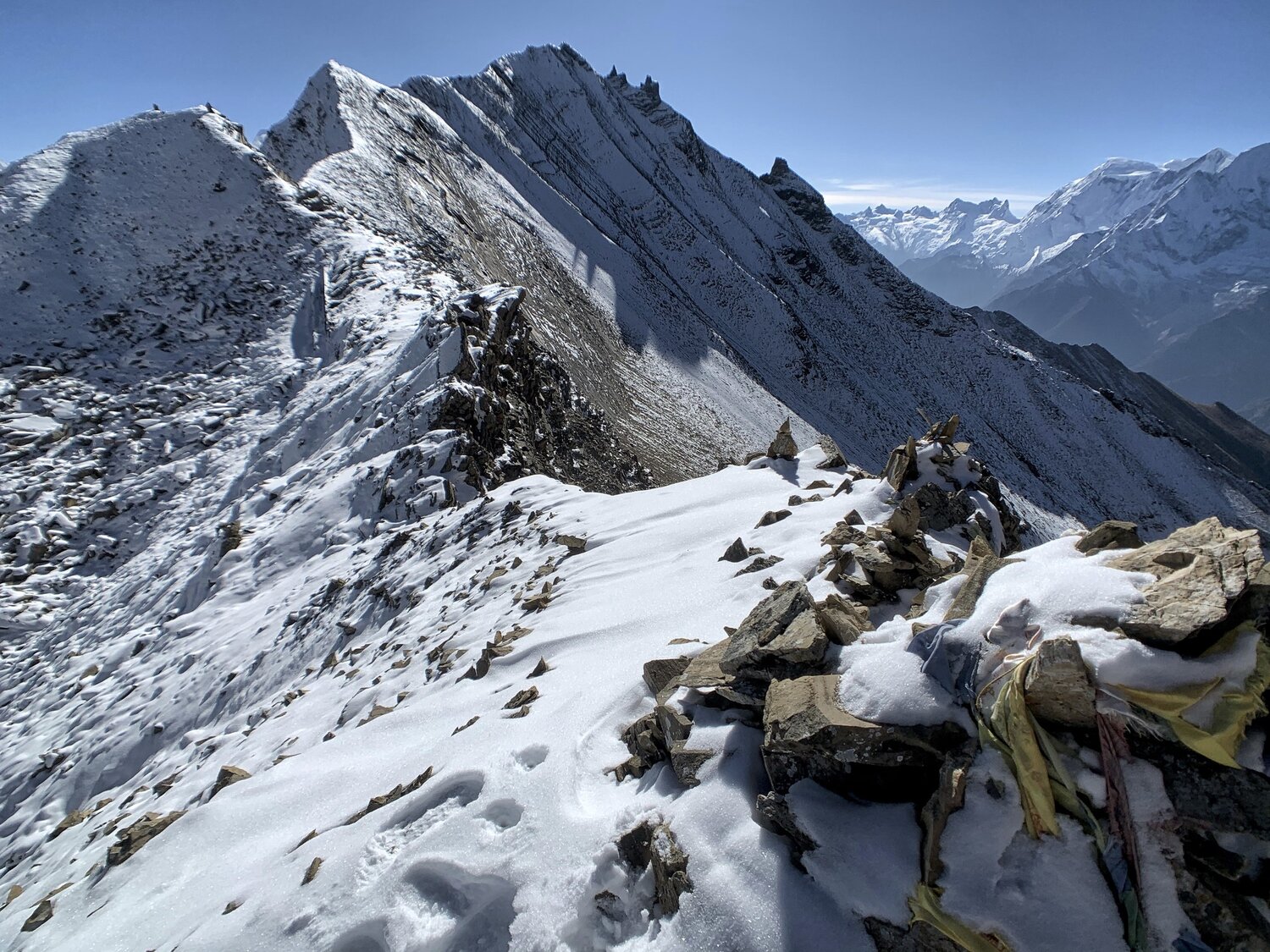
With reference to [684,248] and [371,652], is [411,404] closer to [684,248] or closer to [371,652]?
[371,652]

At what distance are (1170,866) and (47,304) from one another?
101 ft

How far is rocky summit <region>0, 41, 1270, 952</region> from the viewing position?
9.79ft

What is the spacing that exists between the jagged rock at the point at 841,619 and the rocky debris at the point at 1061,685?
132cm

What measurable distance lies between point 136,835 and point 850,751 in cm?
771

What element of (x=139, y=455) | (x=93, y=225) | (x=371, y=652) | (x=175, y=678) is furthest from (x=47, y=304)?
(x=371, y=652)

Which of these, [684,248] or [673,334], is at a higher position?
[684,248]

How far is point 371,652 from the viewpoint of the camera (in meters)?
9.68

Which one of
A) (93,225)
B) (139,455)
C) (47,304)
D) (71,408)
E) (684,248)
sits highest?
(684,248)

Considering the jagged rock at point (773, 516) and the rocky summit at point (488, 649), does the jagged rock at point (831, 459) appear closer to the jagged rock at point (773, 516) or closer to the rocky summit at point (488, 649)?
the rocky summit at point (488, 649)

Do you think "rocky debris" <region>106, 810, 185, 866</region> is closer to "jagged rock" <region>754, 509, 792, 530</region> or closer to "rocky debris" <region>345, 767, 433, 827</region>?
"rocky debris" <region>345, 767, 433, 827</region>

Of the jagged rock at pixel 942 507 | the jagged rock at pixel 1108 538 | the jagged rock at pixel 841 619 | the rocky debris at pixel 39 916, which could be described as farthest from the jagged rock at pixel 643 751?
the rocky debris at pixel 39 916

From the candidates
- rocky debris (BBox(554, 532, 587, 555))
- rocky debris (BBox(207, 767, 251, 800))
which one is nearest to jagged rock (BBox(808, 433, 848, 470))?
rocky debris (BBox(554, 532, 587, 555))

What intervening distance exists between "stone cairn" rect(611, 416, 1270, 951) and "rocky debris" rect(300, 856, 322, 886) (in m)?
2.29

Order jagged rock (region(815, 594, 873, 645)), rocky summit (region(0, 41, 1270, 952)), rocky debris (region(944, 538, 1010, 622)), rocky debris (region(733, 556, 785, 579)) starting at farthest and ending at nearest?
rocky debris (region(733, 556, 785, 579)) → jagged rock (region(815, 594, 873, 645)) → rocky debris (region(944, 538, 1010, 622)) → rocky summit (region(0, 41, 1270, 952))
